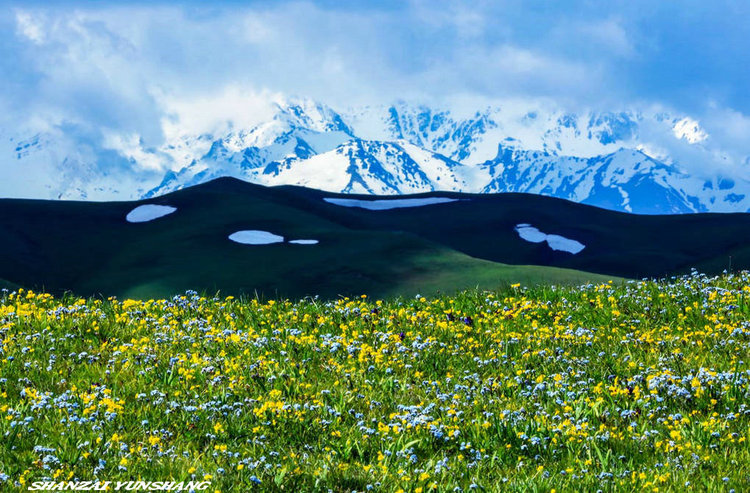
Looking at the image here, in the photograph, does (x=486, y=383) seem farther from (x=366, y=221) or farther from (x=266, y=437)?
(x=366, y=221)

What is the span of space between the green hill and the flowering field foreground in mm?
80150

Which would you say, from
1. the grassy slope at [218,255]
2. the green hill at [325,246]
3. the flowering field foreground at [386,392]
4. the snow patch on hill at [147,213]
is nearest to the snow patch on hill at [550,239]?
the green hill at [325,246]

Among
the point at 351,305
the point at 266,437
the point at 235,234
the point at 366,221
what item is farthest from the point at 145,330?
the point at 366,221

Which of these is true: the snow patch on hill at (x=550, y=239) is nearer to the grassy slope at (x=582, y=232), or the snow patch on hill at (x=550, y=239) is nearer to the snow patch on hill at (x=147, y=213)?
the grassy slope at (x=582, y=232)

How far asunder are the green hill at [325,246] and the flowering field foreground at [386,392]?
263 ft

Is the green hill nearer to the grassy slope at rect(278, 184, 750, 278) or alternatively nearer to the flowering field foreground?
the grassy slope at rect(278, 184, 750, 278)

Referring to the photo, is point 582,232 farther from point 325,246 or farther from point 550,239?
point 325,246

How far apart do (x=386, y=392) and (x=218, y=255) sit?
124 meters

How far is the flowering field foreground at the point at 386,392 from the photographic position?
786 cm

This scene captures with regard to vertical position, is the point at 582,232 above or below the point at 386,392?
above

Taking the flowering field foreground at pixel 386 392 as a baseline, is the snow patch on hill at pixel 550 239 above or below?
above

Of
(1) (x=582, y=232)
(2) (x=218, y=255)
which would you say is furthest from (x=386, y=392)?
(1) (x=582, y=232)

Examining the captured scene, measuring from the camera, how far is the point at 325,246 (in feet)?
439

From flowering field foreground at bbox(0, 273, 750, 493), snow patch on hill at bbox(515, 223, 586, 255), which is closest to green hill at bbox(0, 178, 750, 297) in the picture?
snow patch on hill at bbox(515, 223, 586, 255)
